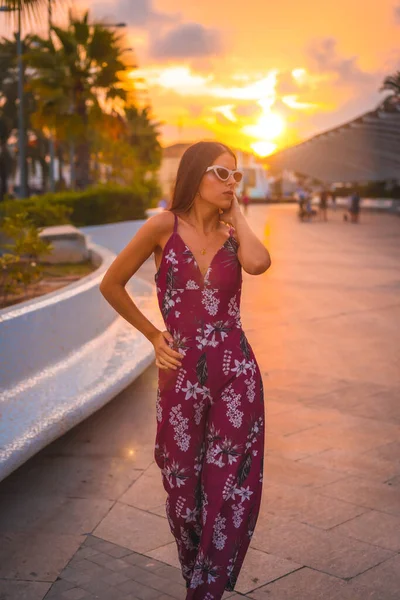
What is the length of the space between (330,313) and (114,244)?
1147 cm

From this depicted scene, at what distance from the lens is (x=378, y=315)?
11828 mm

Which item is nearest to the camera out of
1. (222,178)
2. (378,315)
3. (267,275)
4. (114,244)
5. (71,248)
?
(222,178)

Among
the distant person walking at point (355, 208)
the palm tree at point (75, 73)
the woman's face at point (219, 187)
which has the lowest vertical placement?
the distant person walking at point (355, 208)

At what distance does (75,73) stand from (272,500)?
90.6ft

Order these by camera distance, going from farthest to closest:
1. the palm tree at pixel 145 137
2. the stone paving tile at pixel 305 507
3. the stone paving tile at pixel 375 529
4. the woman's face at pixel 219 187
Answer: the palm tree at pixel 145 137 → the stone paving tile at pixel 305 507 → the stone paving tile at pixel 375 529 → the woman's face at pixel 219 187

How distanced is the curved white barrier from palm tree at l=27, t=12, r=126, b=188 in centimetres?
2388

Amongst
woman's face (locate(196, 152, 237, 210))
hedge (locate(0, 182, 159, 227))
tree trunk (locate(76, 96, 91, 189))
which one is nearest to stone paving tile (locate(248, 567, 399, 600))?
woman's face (locate(196, 152, 237, 210))

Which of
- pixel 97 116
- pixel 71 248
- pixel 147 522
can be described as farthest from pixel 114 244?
pixel 147 522

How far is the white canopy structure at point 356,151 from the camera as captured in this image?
35062mm

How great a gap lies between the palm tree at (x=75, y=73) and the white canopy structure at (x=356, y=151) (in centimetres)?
898

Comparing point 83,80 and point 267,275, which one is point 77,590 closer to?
point 267,275

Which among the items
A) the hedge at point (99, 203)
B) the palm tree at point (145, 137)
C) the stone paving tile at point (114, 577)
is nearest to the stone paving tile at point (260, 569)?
the stone paving tile at point (114, 577)

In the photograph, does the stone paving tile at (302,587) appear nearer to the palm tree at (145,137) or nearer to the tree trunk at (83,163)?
the tree trunk at (83,163)

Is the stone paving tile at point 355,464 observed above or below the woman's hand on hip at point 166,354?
below
